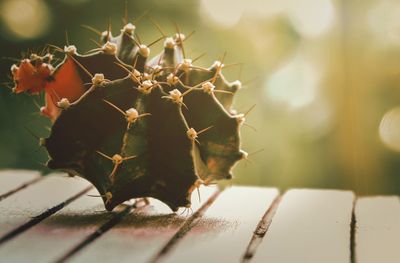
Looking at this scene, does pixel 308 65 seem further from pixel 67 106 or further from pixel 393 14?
pixel 67 106

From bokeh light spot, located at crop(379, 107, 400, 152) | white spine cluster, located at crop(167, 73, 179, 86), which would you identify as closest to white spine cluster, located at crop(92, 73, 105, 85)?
white spine cluster, located at crop(167, 73, 179, 86)

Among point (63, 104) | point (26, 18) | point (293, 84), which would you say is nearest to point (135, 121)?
point (63, 104)

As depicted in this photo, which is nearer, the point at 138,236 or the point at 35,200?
the point at 138,236

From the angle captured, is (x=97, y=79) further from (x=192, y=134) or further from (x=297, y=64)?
(x=297, y=64)

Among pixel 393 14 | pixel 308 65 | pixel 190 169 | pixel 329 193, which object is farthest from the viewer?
pixel 308 65

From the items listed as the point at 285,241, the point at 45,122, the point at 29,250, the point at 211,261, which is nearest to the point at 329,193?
the point at 285,241

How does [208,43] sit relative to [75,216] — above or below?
above

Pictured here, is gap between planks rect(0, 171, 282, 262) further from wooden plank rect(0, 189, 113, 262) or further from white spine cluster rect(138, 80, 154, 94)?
white spine cluster rect(138, 80, 154, 94)

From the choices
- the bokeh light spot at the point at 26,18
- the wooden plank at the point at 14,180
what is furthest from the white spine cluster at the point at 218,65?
the bokeh light spot at the point at 26,18
